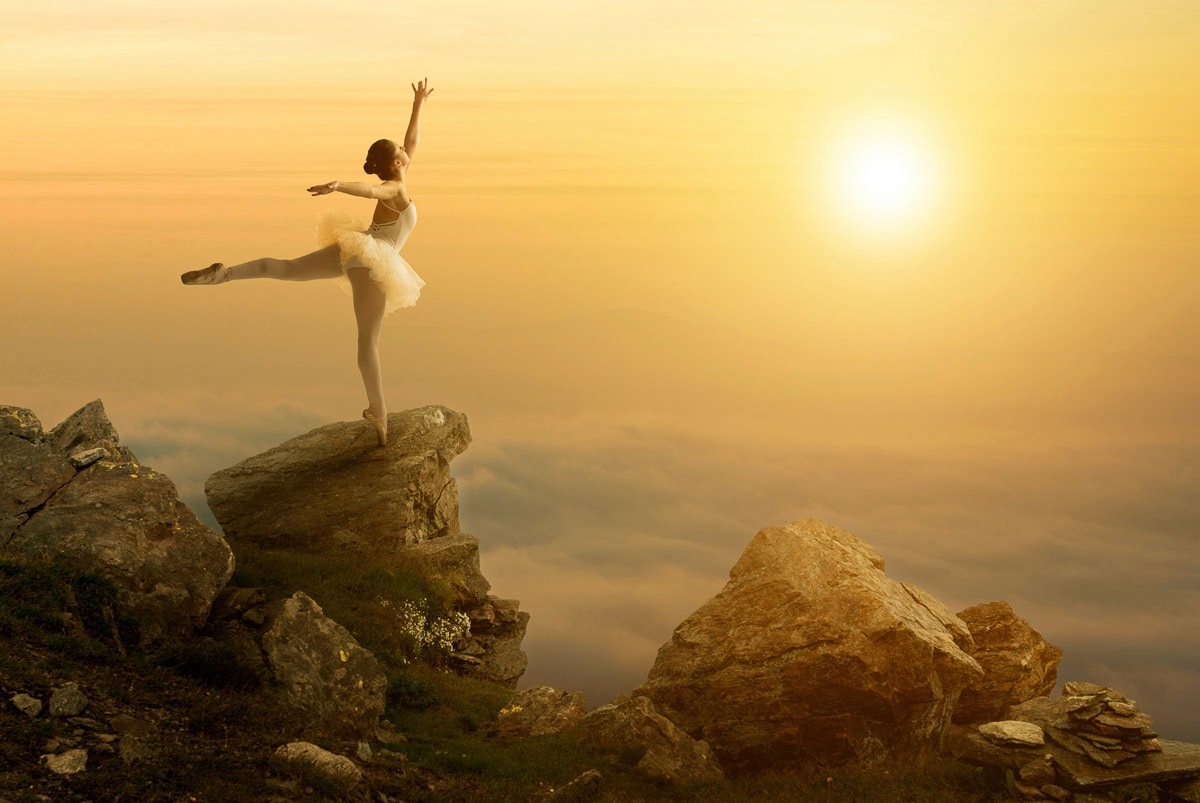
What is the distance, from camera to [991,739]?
18.0 metres

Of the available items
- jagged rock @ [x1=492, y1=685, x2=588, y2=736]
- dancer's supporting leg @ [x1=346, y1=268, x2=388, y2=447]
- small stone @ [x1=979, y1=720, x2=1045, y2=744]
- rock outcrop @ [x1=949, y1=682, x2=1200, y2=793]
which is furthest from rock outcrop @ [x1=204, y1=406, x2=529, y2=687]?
rock outcrop @ [x1=949, y1=682, x2=1200, y2=793]

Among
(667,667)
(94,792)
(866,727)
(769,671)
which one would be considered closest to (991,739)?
(866,727)

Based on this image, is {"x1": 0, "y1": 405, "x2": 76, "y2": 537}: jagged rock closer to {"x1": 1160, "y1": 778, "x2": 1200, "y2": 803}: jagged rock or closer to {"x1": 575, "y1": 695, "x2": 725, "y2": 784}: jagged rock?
{"x1": 575, "y1": 695, "x2": 725, "y2": 784}: jagged rock

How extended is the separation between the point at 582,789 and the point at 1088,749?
844cm

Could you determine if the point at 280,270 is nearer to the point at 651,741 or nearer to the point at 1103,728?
the point at 651,741

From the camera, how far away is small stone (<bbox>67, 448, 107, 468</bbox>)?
19891 mm

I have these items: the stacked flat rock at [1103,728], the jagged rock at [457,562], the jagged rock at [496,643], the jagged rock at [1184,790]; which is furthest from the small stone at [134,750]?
the jagged rock at [1184,790]

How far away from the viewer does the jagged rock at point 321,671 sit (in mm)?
16672

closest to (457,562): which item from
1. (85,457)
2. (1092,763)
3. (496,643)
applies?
(496,643)

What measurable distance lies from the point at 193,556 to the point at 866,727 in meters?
12.3

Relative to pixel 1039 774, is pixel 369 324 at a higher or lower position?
higher

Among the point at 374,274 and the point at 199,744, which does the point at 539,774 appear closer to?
the point at 199,744

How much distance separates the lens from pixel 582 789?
15891mm

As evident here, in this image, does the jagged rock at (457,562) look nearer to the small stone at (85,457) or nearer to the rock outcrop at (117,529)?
the rock outcrop at (117,529)
